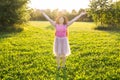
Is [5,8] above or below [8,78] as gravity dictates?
above

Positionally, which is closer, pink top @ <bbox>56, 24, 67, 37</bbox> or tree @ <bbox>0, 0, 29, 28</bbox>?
pink top @ <bbox>56, 24, 67, 37</bbox>

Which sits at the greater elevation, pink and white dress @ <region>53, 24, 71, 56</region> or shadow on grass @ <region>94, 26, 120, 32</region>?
pink and white dress @ <region>53, 24, 71, 56</region>

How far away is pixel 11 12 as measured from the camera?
21.6m

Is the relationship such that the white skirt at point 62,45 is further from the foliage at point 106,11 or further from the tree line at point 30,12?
the foliage at point 106,11

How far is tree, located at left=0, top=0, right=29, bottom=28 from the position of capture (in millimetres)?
21375

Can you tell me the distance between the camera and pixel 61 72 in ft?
28.7

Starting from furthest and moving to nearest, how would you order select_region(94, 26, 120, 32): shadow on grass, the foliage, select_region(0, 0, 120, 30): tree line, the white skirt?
1. the foliage
2. select_region(94, 26, 120, 32): shadow on grass
3. select_region(0, 0, 120, 30): tree line
4. the white skirt

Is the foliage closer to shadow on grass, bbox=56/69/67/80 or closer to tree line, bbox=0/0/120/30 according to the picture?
tree line, bbox=0/0/120/30

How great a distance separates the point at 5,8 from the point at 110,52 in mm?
12091

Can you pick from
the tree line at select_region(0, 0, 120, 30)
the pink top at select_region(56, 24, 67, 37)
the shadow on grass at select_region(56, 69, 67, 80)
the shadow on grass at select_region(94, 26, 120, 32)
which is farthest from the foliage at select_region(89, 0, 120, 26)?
the shadow on grass at select_region(56, 69, 67, 80)

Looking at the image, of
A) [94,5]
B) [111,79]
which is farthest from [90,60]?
[94,5]

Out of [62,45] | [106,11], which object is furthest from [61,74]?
[106,11]

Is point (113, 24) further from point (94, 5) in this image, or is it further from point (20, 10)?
point (20, 10)

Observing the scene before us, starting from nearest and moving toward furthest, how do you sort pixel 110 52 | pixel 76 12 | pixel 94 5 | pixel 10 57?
pixel 10 57 < pixel 110 52 < pixel 94 5 < pixel 76 12
